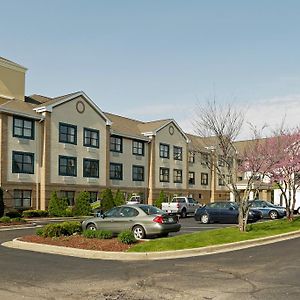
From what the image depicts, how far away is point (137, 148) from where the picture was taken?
50.7 meters

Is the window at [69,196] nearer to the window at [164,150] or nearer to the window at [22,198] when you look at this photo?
the window at [22,198]

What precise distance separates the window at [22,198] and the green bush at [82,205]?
3967 millimetres

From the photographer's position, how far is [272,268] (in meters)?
11.6

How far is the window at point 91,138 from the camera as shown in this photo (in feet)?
142

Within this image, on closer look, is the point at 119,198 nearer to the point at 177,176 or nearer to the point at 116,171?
the point at 116,171

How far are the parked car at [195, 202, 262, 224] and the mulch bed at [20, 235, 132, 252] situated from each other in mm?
13924

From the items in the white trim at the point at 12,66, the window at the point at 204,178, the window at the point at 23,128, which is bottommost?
the window at the point at 204,178

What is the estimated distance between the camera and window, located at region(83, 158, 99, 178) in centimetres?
4319

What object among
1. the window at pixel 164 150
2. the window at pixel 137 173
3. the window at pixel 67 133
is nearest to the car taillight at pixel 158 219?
the window at pixel 67 133

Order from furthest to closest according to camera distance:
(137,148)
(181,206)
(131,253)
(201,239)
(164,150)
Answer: (164,150) → (137,148) → (181,206) → (201,239) → (131,253)

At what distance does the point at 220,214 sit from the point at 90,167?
17.5 meters

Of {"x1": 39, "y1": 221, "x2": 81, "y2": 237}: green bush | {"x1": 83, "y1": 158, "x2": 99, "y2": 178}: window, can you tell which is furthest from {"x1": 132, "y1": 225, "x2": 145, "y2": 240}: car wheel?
{"x1": 83, "y1": 158, "x2": 99, "y2": 178}: window

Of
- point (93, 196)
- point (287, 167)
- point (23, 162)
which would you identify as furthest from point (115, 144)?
point (287, 167)

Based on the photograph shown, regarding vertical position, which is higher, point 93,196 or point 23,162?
point 23,162
